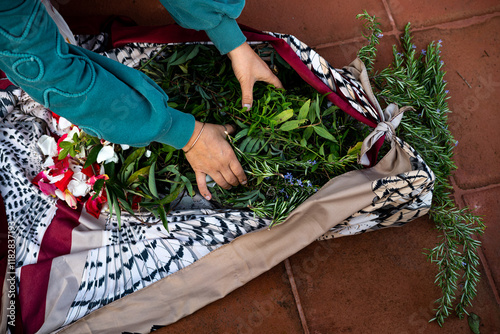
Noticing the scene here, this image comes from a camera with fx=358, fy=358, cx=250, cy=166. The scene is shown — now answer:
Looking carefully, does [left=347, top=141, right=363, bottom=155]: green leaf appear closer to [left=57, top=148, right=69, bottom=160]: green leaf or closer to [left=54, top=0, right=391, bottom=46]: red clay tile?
[left=54, top=0, right=391, bottom=46]: red clay tile

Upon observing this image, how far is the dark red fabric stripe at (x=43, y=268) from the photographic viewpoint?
55.7 inches

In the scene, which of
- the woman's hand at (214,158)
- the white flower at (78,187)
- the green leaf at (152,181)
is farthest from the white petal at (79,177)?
the woman's hand at (214,158)

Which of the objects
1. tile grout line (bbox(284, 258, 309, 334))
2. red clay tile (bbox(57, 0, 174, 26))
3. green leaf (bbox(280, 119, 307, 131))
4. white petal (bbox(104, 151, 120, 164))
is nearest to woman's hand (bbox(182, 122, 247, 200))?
green leaf (bbox(280, 119, 307, 131))

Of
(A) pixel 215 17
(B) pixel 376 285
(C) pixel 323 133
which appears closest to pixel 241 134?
(C) pixel 323 133

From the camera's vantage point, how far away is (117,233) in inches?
60.2

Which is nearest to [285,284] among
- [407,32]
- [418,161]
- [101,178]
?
[418,161]

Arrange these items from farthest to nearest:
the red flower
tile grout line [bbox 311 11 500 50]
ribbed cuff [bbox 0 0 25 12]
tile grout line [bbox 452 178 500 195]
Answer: tile grout line [bbox 311 11 500 50], tile grout line [bbox 452 178 500 195], the red flower, ribbed cuff [bbox 0 0 25 12]

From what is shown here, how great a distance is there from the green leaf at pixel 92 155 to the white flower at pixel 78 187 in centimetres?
14

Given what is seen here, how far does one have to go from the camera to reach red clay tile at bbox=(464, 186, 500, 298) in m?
1.67

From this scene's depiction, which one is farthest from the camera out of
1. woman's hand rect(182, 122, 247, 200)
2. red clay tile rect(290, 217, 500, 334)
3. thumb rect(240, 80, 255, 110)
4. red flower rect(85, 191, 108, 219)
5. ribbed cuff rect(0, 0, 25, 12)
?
red clay tile rect(290, 217, 500, 334)

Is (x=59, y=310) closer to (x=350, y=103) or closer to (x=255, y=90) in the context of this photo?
(x=255, y=90)

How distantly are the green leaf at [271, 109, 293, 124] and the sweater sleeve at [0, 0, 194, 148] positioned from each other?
0.32 metres

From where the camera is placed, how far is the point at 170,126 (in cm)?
110

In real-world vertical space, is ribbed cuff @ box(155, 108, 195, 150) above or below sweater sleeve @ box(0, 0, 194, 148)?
below
